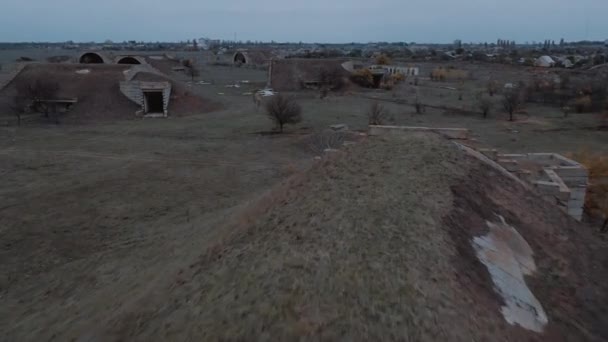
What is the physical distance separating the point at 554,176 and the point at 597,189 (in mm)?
2832

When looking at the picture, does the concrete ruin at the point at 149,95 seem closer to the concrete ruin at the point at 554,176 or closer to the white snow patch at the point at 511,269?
the concrete ruin at the point at 554,176

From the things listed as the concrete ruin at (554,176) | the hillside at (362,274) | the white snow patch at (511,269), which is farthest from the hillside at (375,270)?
the concrete ruin at (554,176)

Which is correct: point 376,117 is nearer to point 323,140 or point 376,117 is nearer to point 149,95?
point 323,140

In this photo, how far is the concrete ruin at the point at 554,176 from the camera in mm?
13789

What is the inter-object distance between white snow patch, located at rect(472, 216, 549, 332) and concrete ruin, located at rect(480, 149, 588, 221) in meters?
4.53

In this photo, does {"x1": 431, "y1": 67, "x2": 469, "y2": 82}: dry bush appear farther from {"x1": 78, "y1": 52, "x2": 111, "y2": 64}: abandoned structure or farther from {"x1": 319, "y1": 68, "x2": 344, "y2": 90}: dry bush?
{"x1": 78, "y1": 52, "x2": 111, "y2": 64}: abandoned structure

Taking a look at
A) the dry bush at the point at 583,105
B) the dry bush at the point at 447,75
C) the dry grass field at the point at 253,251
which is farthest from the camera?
the dry bush at the point at 447,75

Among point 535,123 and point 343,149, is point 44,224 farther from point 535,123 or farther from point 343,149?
point 535,123

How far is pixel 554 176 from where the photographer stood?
14.9 metres

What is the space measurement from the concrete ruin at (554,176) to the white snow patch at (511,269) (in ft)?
14.9

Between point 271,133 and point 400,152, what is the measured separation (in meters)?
18.8

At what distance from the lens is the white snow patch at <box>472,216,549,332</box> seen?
6.99m

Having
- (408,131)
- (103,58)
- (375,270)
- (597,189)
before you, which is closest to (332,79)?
(103,58)

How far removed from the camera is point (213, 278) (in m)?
7.35
